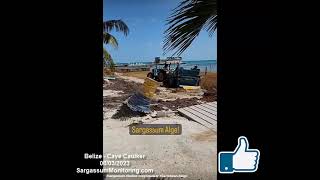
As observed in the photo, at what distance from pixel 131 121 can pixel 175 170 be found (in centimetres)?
61
